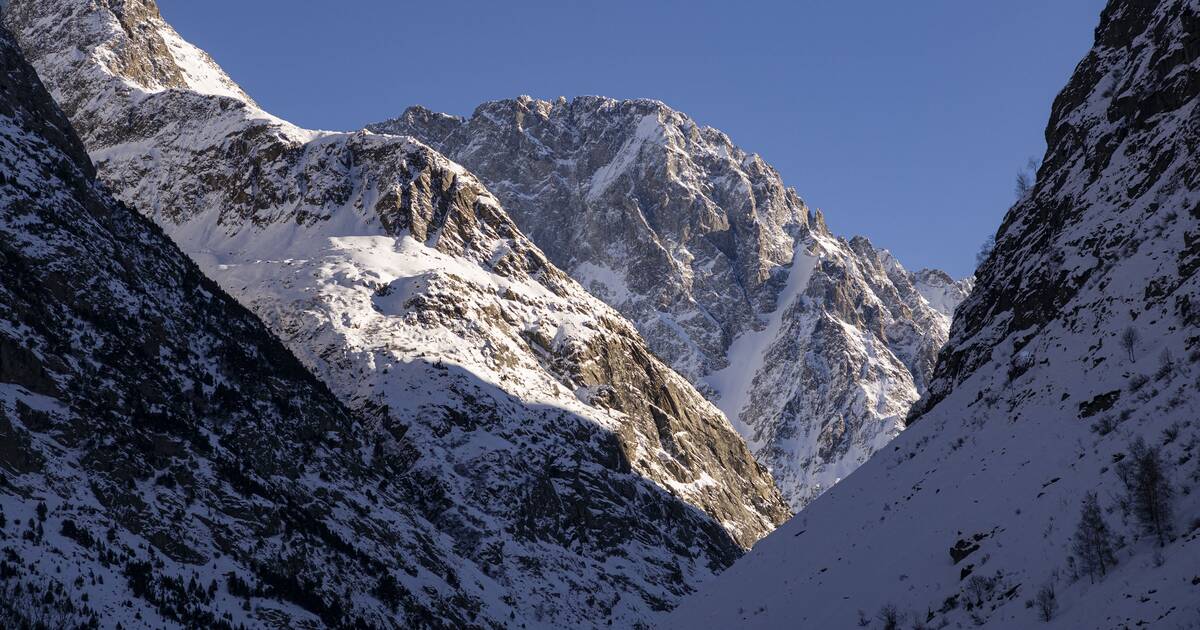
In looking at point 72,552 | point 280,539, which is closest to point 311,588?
point 280,539

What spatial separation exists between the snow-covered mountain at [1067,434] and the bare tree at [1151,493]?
0.04 m

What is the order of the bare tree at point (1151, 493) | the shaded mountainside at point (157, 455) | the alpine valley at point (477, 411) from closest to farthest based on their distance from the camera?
the bare tree at point (1151, 493) < the alpine valley at point (477, 411) < the shaded mountainside at point (157, 455)

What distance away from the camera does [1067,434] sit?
25.5 m

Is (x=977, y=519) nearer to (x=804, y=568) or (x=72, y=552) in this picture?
A: (x=804, y=568)

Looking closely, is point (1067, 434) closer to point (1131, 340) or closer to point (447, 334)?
point (1131, 340)

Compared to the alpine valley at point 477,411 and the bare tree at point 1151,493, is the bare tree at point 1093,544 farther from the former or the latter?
the bare tree at point 1151,493

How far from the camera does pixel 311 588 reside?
55.6 m

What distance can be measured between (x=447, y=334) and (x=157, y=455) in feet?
193

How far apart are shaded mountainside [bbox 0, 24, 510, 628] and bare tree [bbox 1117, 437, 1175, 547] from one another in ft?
103

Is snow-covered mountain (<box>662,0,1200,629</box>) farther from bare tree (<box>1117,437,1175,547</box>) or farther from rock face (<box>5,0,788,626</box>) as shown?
rock face (<box>5,0,788,626</box>)

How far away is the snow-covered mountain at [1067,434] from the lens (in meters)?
18.5

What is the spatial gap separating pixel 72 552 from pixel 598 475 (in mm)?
72777

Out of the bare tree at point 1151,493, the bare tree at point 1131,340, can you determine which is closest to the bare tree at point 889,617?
the bare tree at point 1151,493

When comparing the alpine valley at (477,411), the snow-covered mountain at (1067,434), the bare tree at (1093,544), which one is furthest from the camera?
the alpine valley at (477,411)
